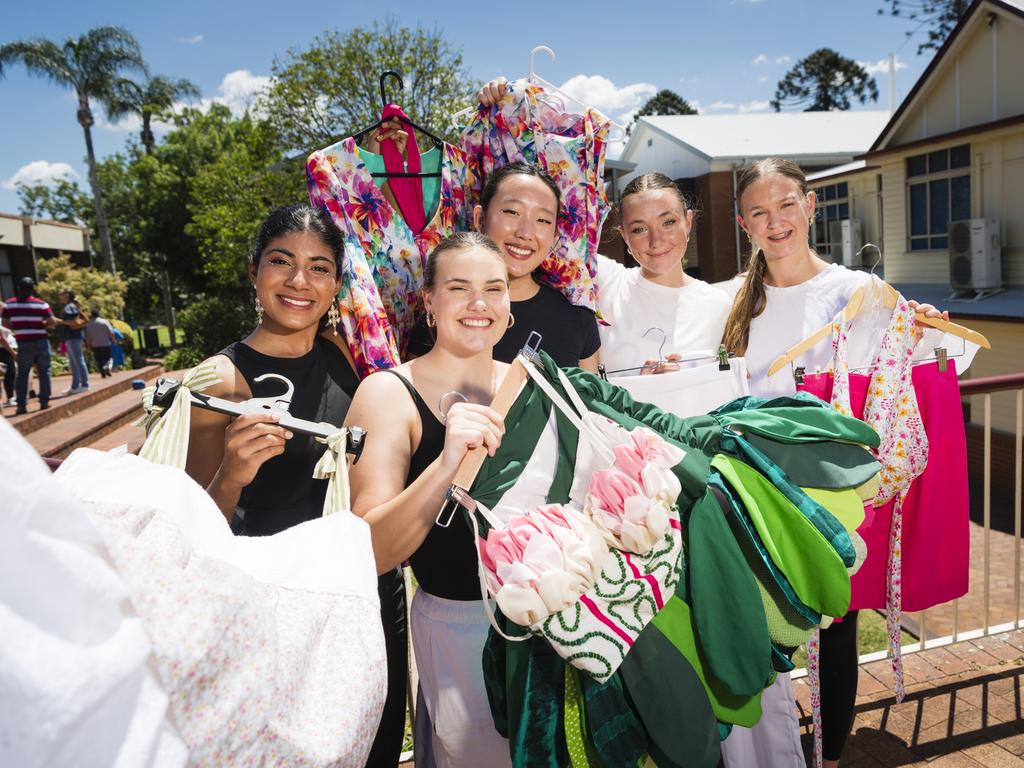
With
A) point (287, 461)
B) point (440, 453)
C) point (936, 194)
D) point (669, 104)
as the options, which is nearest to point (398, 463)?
point (440, 453)

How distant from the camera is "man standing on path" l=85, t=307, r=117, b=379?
15922mm

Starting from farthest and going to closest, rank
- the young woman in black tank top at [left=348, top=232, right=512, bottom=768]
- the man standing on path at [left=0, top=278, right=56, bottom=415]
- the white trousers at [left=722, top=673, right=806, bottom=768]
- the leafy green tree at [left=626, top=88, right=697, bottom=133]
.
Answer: the leafy green tree at [left=626, top=88, right=697, bottom=133], the man standing on path at [left=0, top=278, right=56, bottom=415], the white trousers at [left=722, top=673, right=806, bottom=768], the young woman in black tank top at [left=348, top=232, right=512, bottom=768]

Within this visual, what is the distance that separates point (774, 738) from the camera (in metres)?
2.08

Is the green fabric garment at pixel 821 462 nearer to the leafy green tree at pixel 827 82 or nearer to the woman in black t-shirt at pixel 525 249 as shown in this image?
the woman in black t-shirt at pixel 525 249

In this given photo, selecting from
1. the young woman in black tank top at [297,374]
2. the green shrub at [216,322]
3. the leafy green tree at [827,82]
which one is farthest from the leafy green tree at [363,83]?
the leafy green tree at [827,82]

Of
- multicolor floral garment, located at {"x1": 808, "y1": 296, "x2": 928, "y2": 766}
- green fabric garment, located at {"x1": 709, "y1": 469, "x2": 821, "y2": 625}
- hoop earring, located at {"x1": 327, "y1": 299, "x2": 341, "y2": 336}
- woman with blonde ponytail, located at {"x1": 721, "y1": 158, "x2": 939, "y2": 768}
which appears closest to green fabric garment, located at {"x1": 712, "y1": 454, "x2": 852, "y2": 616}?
green fabric garment, located at {"x1": 709, "y1": 469, "x2": 821, "y2": 625}

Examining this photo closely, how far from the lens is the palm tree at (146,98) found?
30.4 metres

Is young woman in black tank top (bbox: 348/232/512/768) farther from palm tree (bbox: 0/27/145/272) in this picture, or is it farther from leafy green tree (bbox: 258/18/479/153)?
palm tree (bbox: 0/27/145/272)

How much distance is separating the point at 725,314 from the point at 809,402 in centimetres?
118

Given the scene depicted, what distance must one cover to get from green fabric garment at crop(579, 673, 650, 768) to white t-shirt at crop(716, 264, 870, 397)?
1.50m

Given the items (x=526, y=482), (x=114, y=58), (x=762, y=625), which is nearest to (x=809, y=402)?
(x=762, y=625)

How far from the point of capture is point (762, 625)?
55.5 inches

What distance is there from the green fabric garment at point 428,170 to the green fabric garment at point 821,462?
1.68 meters

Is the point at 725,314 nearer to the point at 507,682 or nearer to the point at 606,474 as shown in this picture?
the point at 606,474
